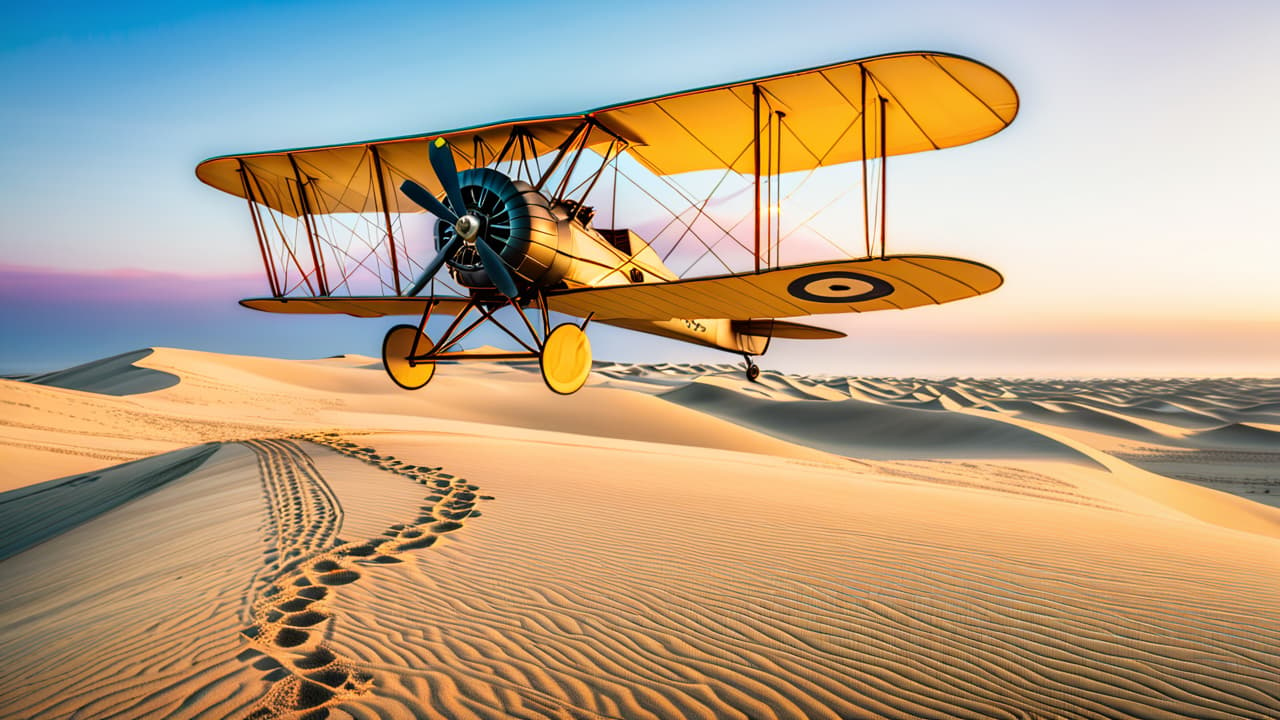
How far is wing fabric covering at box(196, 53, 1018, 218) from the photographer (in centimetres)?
676

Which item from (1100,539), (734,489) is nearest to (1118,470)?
(1100,539)

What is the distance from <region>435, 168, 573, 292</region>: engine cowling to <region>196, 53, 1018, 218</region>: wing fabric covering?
0.81 meters

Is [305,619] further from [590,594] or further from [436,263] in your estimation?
[436,263]

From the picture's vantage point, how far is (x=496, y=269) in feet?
25.4

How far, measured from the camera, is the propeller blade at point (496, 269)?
7.65m

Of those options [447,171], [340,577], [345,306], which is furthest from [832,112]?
[345,306]

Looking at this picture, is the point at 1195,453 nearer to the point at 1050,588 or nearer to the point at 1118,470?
the point at 1118,470

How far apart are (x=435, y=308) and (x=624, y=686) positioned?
382 inches

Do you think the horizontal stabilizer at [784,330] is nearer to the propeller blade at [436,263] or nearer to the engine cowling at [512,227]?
the engine cowling at [512,227]

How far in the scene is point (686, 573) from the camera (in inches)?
139

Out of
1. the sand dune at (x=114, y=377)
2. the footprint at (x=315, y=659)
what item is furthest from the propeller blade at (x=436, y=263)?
the sand dune at (x=114, y=377)

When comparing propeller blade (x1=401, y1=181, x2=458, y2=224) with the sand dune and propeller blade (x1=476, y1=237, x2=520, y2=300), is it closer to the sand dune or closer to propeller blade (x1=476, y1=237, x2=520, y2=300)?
propeller blade (x1=476, y1=237, x2=520, y2=300)

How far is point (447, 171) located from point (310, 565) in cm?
560

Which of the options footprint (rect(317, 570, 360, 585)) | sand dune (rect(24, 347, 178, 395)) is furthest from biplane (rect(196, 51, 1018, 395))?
sand dune (rect(24, 347, 178, 395))
